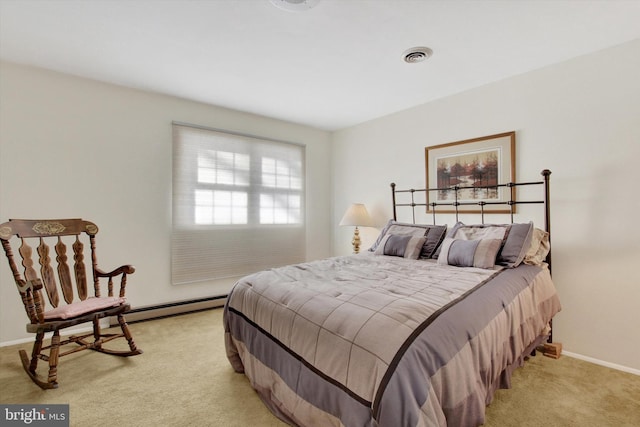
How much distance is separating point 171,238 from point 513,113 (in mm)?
3615

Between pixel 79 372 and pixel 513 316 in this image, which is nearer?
pixel 513 316

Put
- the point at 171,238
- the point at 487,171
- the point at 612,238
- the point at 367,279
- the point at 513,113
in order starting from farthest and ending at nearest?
the point at 171,238, the point at 487,171, the point at 513,113, the point at 612,238, the point at 367,279

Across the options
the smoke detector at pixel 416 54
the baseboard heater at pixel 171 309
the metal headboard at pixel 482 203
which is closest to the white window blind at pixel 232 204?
the baseboard heater at pixel 171 309

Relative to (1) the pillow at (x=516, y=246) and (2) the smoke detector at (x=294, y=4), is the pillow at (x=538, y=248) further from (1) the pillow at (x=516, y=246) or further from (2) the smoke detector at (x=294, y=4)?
(2) the smoke detector at (x=294, y=4)

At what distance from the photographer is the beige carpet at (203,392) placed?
5.14 feet

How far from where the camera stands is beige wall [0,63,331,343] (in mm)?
2473

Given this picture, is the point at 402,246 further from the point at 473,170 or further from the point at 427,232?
the point at 473,170

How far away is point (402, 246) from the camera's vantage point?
2686 millimetres

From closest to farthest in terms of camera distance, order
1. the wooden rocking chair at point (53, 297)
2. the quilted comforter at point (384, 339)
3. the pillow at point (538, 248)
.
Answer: the quilted comforter at point (384, 339) < the wooden rocking chair at point (53, 297) < the pillow at point (538, 248)

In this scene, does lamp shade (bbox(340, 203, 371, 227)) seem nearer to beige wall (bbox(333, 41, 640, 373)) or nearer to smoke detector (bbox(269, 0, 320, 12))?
beige wall (bbox(333, 41, 640, 373))

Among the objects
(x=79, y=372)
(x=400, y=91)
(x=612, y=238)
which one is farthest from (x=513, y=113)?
(x=79, y=372)

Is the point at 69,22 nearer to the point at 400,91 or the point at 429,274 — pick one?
the point at 400,91

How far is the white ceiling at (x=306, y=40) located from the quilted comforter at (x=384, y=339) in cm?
166

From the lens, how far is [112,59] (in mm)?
2391
